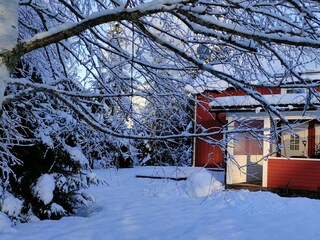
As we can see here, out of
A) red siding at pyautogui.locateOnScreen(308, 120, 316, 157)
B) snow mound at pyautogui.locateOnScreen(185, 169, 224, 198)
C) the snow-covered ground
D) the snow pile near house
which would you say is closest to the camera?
the snow-covered ground

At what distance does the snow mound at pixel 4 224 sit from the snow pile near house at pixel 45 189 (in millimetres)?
757

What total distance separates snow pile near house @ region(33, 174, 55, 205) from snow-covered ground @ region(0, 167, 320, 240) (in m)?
0.42

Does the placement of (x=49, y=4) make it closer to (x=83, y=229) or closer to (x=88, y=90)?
(x=88, y=90)

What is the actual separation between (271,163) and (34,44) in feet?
34.8

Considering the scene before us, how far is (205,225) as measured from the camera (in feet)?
23.7

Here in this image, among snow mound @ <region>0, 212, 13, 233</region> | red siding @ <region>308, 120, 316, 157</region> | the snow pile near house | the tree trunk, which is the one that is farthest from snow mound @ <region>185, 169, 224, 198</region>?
the tree trunk

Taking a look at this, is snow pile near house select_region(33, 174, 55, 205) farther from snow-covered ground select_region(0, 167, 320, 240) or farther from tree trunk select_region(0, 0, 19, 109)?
tree trunk select_region(0, 0, 19, 109)

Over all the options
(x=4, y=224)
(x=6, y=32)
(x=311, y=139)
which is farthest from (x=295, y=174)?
(x=6, y=32)

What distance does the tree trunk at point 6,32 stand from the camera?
6.75 ft

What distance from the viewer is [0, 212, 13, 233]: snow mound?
20.2 feet

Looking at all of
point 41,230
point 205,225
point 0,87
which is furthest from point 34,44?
point 205,225

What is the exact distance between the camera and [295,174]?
37.9 feet

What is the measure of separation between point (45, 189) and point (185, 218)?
2.68 m

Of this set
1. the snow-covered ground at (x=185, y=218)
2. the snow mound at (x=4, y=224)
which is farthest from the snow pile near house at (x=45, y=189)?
the snow mound at (x=4, y=224)
